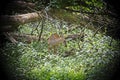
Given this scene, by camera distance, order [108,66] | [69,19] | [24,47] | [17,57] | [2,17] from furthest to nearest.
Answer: [69,19]
[24,47]
[17,57]
[2,17]
[108,66]

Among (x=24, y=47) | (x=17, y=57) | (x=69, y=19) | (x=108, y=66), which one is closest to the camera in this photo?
(x=108, y=66)

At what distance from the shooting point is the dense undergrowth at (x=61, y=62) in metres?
4.75

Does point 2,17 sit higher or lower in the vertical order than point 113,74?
higher

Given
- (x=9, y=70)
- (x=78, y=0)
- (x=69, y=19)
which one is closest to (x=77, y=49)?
(x=69, y=19)

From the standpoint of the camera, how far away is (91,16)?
6504 millimetres

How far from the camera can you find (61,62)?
600 cm

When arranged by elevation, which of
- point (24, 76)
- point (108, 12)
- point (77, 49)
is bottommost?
point (77, 49)

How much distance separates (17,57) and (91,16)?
1.97 metres

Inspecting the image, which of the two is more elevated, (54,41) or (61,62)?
(54,41)

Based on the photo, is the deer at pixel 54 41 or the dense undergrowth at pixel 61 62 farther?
the deer at pixel 54 41

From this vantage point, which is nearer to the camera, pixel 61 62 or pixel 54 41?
pixel 61 62

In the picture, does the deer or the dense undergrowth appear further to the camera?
the deer

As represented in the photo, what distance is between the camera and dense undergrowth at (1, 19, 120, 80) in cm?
475

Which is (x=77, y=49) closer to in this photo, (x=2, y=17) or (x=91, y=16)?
(x=91, y=16)
